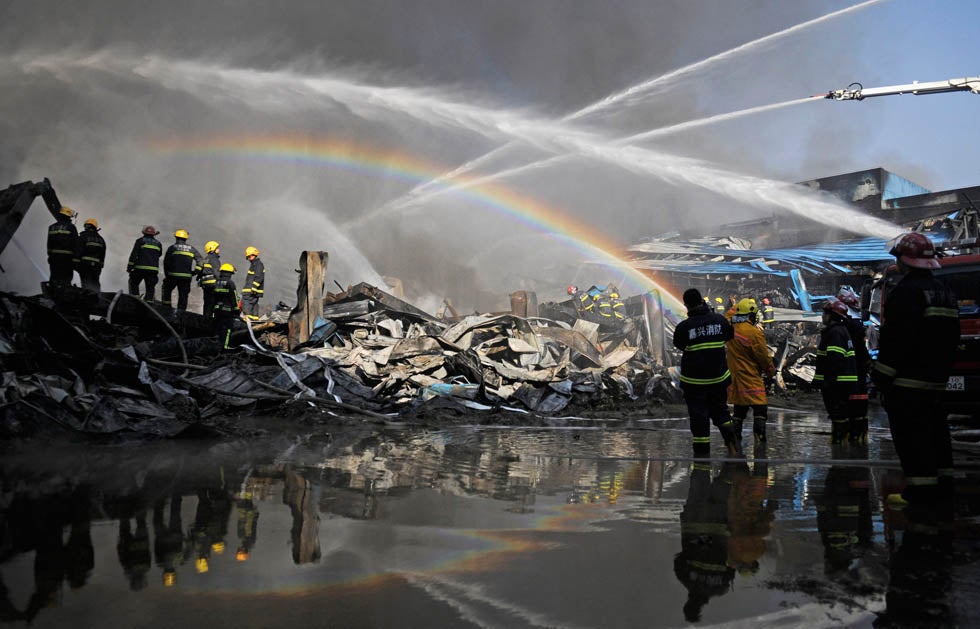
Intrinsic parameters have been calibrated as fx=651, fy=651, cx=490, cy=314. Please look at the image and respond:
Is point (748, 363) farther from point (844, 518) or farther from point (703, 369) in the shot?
point (844, 518)

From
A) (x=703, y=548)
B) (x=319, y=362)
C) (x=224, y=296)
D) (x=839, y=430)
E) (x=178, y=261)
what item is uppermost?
(x=178, y=261)

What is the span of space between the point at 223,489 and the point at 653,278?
3185 centimetres

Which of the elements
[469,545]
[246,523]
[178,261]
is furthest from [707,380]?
[178,261]

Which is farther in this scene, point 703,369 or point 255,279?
point 255,279

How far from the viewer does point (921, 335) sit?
3863mm

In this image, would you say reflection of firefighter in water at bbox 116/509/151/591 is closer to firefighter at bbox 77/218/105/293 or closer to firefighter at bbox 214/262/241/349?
firefighter at bbox 214/262/241/349

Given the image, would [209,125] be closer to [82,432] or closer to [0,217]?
[0,217]

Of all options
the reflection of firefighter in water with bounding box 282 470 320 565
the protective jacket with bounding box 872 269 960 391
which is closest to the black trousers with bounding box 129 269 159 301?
the reflection of firefighter in water with bounding box 282 470 320 565

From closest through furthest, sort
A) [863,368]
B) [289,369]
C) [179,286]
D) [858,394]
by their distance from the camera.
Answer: [858,394] → [863,368] → [289,369] → [179,286]

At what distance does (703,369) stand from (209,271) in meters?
12.1

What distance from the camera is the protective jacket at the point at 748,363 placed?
22.9 feet

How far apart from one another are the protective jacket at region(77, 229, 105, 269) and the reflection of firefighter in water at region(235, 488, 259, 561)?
10525 mm

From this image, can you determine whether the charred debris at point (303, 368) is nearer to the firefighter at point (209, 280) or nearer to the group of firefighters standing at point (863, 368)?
the firefighter at point (209, 280)

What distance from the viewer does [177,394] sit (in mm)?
8062
